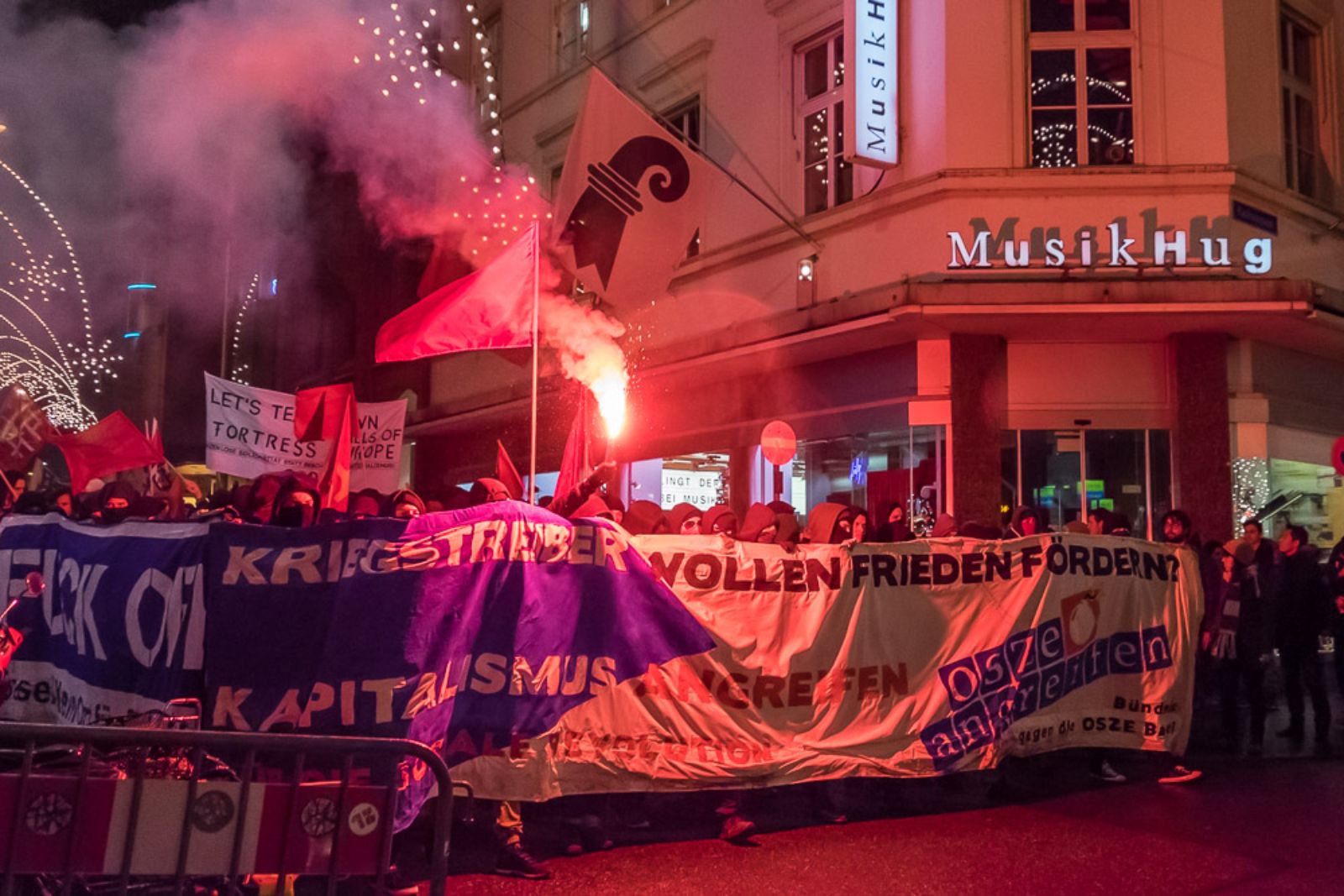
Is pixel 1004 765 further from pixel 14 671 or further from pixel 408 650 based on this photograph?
pixel 14 671

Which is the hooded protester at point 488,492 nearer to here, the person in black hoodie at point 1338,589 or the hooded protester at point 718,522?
the hooded protester at point 718,522

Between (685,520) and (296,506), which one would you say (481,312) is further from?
(296,506)

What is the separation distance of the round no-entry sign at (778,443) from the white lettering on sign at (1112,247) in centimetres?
269

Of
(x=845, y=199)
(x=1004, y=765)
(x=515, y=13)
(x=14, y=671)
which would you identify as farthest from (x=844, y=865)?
(x=515, y=13)

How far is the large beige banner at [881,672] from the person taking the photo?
605cm

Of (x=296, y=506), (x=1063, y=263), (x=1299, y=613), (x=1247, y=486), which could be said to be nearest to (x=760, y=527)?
(x=296, y=506)

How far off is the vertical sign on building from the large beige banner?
7.21 m

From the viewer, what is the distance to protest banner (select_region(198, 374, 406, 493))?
1238 cm

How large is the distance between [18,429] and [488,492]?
18.8ft

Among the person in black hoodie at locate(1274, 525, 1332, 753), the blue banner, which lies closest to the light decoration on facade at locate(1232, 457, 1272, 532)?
the person in black hoodie at locate(1274, 525, 1332, 753)

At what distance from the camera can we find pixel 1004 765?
7336 mm

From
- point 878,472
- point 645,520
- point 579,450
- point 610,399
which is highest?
point 878,472

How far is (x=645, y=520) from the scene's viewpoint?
8406 mm

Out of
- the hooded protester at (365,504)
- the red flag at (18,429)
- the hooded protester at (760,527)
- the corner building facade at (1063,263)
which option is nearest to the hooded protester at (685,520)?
the hooded protester at (760,527)
